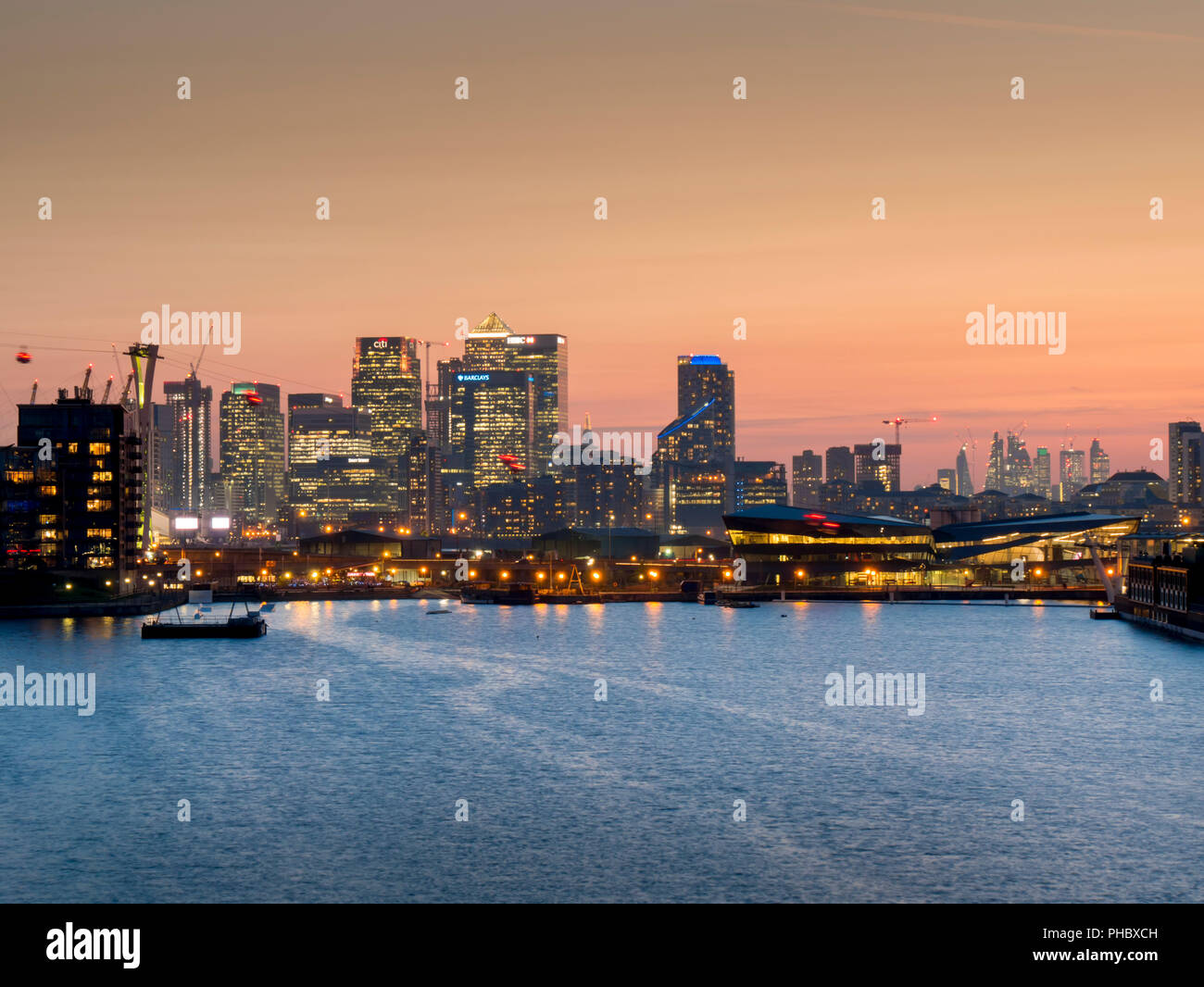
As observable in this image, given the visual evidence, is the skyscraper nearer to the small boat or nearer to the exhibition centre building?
the small boat

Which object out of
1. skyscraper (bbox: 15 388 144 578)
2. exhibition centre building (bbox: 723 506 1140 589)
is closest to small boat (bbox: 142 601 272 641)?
skyscraper (bbox: 15 388 144 578)

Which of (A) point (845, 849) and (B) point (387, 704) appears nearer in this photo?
(A) point (845, 849)

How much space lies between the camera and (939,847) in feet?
115

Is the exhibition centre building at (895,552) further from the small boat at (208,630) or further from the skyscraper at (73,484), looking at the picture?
the skyscraper at (73,484)

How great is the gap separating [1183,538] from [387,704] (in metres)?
108

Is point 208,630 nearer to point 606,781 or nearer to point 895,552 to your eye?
point 606,781

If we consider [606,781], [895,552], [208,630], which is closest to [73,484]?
[208,630]

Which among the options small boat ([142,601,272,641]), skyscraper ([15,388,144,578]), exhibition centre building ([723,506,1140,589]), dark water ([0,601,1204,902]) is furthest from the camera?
exhibition centre building ([723,506,1140,589])

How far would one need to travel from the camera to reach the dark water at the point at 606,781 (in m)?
32.6

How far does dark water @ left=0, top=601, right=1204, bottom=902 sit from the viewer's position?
32562 millimetres

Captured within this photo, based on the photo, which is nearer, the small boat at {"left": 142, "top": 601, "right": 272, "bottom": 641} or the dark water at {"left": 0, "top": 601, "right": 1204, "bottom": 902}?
the dark water at {"left": 0, "top": 601, "right": 1204, "bottom": 902}
